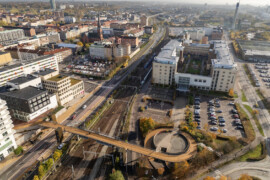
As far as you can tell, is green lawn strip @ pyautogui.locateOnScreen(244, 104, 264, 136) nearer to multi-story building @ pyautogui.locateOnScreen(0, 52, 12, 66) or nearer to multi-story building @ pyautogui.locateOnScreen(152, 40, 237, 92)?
multi-story building @ pyautogui.locateOnScreen(152, 40, 237, 92)

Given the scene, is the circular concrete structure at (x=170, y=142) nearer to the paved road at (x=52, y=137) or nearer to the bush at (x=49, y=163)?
the bush at (x=49, y=163)

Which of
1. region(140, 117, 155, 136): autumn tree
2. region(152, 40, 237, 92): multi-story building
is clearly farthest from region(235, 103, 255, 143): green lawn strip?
region(140, 117, 155, 136): autumn tree

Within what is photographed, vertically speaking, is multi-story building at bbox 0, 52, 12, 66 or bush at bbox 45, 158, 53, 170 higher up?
multi-story building at bbox 0, 52, 12, 66

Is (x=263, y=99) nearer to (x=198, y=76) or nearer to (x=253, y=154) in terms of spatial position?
(x=198, y=76)

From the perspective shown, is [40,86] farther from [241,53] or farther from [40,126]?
[241,53]

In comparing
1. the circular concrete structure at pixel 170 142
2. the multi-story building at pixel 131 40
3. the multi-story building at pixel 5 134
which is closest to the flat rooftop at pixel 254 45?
the multi-story building at pixel 131 40
